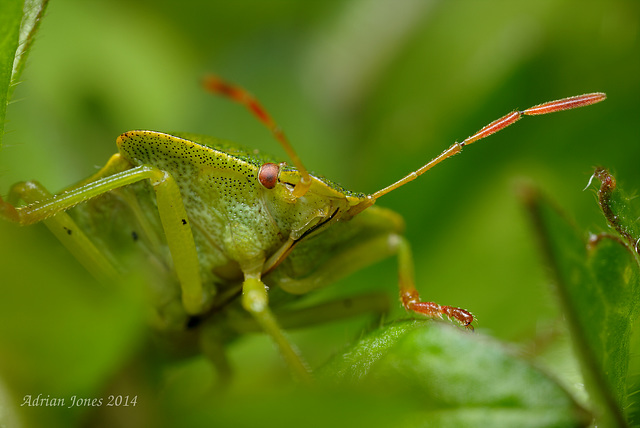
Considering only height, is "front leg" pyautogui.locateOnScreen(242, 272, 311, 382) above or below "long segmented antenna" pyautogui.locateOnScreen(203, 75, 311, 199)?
below

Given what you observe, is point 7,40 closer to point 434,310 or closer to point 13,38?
point 13,38

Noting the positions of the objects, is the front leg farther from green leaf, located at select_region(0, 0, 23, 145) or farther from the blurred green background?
green leaf, located at select_region(0, 0, 23, 145)

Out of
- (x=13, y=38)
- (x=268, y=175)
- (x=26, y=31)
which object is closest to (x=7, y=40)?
(x=13, y=38)

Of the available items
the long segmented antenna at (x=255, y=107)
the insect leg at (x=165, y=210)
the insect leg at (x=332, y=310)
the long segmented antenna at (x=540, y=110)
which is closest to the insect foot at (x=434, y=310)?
the insect leg at (x=332, y=310)

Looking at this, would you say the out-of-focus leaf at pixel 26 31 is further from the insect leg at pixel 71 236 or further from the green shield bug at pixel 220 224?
the insect leg at pixel 71 236

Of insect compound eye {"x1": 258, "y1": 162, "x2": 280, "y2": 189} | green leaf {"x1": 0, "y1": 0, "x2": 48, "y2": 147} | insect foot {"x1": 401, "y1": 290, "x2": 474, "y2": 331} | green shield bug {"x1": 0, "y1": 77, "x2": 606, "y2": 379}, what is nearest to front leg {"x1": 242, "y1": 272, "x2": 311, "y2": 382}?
green shield bug {"x1": 0, "y1": 77, "x2": 606, "y2": 379}

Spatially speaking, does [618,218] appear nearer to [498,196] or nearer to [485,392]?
[485,392]
